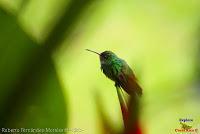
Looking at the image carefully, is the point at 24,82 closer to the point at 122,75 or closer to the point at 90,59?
the point at 90,59

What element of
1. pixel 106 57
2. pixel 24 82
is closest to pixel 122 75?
pixel 106 57

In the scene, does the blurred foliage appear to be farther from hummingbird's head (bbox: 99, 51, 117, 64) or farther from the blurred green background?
hummingbird's head (bbox: 99, 51, 117, 64)

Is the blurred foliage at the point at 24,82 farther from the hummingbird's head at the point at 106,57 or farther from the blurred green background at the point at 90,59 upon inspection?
the hummingbird's head at the point at 106,57

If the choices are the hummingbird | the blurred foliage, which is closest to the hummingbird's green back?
the hummingbird

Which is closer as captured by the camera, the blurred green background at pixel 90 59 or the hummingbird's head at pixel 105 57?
the blurred green background at pixel 90 59

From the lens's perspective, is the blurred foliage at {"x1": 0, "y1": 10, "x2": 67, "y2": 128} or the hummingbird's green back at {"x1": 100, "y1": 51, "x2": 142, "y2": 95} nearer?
the blurred foliage at {"x1": 0, "y1": 10, "x2": 67, "y2": 128}

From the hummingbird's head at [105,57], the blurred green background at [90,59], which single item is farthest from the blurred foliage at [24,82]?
the hummingbird's head at [105,57]

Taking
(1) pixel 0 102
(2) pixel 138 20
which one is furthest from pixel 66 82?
(2) pixel 138 20

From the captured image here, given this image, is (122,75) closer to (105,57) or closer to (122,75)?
(122,75)

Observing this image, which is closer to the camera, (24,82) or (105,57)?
(24,82)
